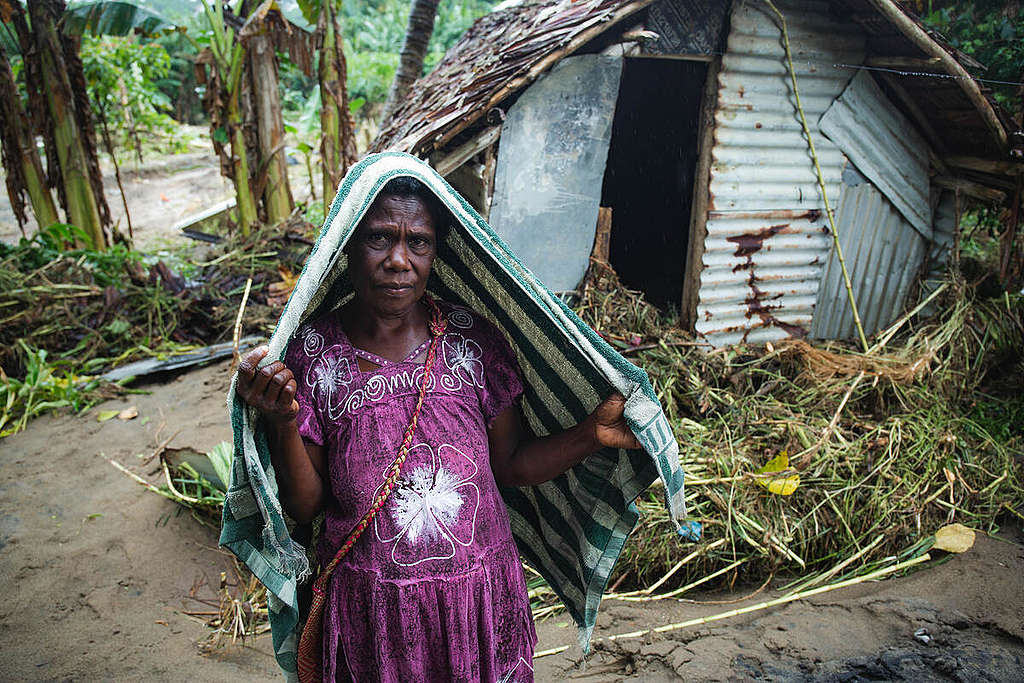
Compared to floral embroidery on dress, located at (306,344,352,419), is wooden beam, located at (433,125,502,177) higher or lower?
higher

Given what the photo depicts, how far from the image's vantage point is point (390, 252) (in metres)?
1.48

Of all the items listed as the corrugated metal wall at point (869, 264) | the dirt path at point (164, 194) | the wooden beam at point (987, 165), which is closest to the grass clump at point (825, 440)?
the corrugated metal wall at point (869, 264)

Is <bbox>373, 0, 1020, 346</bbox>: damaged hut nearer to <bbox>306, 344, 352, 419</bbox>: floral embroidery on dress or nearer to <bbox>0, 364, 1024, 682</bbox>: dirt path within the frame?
<bbox>0, 364, 1024, 682</bbox>: dirt path

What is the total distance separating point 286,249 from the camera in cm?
692

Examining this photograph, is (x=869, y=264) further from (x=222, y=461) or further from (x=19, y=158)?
(x=19, y=158)

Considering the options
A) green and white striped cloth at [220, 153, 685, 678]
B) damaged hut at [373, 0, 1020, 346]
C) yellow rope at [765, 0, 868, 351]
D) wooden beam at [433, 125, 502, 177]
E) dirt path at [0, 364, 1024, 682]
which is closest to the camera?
green and white striped cloth at [220, 153, 685, 678]

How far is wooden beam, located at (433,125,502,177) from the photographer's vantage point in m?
3.82

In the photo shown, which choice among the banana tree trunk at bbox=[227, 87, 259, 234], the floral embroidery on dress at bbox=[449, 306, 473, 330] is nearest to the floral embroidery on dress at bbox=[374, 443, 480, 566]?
the floral embroidery on dress at bbox=[449, 306, 473, 330]

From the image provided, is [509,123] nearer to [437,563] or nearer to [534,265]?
[534,265]

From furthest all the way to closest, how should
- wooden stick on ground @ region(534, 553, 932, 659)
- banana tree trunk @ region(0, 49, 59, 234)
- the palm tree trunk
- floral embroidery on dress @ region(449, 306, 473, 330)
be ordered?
the palm tree trunk → banana tree trunk @ region(0, 49, 59, 234) → wooden stick on ground @ region(534, 553, 932, 659) → floral embroidery on dress @ region(449, 306, 473, 330)

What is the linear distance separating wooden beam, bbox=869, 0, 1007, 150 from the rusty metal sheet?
0.63m

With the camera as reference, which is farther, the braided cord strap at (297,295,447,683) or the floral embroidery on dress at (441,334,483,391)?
the floral embroidery on dress at (441,334,483,391)

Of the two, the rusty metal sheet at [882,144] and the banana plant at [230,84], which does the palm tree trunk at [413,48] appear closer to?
the banana plant at [230,84]

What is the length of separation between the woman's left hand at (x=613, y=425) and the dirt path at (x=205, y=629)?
165 centimetres
